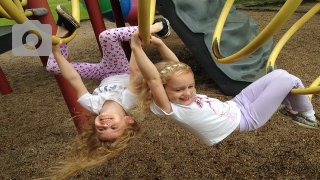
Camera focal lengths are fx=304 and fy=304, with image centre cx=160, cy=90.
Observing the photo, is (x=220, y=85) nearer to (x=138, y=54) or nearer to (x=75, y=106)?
(x=75, y=106)

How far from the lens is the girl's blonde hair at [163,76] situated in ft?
4.37

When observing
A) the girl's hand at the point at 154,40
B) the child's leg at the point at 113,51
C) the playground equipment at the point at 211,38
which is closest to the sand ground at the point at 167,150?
the playground equipment at the point at 211,38

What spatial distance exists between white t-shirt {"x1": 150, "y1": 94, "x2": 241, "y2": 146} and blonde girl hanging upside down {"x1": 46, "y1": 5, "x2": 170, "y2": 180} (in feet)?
0.63

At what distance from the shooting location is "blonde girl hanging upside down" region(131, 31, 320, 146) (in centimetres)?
134

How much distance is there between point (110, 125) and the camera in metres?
1.49

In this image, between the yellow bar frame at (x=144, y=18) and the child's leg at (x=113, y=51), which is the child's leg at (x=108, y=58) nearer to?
the child's leg at (x=113, y=51)

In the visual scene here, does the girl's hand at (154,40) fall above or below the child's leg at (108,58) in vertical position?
above

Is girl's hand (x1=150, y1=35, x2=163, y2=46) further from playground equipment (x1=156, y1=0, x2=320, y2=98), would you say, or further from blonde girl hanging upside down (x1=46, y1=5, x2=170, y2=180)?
playground equipment (x1=156, y1=0, x2=320, y2=98)

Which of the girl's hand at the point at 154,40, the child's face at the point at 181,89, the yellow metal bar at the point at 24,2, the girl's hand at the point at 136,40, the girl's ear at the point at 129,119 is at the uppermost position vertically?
the girl's hand at the point at 136,40

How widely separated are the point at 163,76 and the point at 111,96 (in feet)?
1.17

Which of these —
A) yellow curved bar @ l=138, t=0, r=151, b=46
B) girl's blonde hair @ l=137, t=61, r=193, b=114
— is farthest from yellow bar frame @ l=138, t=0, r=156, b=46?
girl's blonde hair @ l=137, t=61, r=193, b=114

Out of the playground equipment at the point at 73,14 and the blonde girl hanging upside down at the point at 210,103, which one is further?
the blonde girl hanging upside down at the point at 210,103

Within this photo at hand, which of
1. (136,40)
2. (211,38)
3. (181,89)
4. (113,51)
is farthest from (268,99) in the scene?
(211,38)

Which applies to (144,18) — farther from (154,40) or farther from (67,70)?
(67,70)
